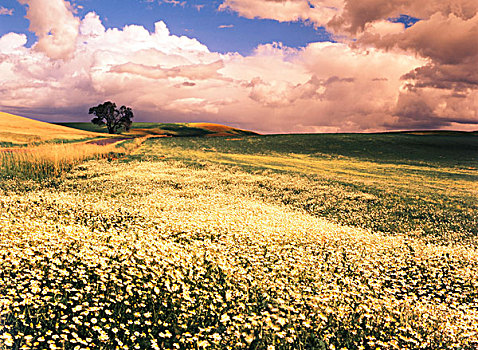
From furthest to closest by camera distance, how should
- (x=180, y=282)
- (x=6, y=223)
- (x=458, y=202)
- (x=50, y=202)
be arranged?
(x=458, y=202), (x=50, y=202), (x=6, y=223), (x=180, y=282)

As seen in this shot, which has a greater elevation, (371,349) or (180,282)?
(180,282)

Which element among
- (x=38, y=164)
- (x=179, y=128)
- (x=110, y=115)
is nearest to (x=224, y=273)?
(x=38, y=164)

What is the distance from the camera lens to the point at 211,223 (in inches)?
527

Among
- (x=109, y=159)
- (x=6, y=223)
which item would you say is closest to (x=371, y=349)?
(x=6, y=223)

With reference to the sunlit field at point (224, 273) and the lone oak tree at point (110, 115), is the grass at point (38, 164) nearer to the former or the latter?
the sunlit field at point (224, 273)

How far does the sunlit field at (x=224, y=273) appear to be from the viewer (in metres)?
5.93

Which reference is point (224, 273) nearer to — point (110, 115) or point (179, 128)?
point (110, 115)

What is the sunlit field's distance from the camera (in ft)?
19.5

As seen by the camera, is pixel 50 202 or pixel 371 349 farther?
pixel 50 202

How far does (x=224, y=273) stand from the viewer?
8414 mm

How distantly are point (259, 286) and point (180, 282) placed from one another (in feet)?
6.43

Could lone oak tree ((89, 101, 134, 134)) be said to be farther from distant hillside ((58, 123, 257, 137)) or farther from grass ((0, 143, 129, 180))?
grass ((0, 143, 129, 180))

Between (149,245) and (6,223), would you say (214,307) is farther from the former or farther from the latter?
(6,223)

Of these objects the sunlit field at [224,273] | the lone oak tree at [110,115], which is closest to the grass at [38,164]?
the sunlit field at [224,273]
